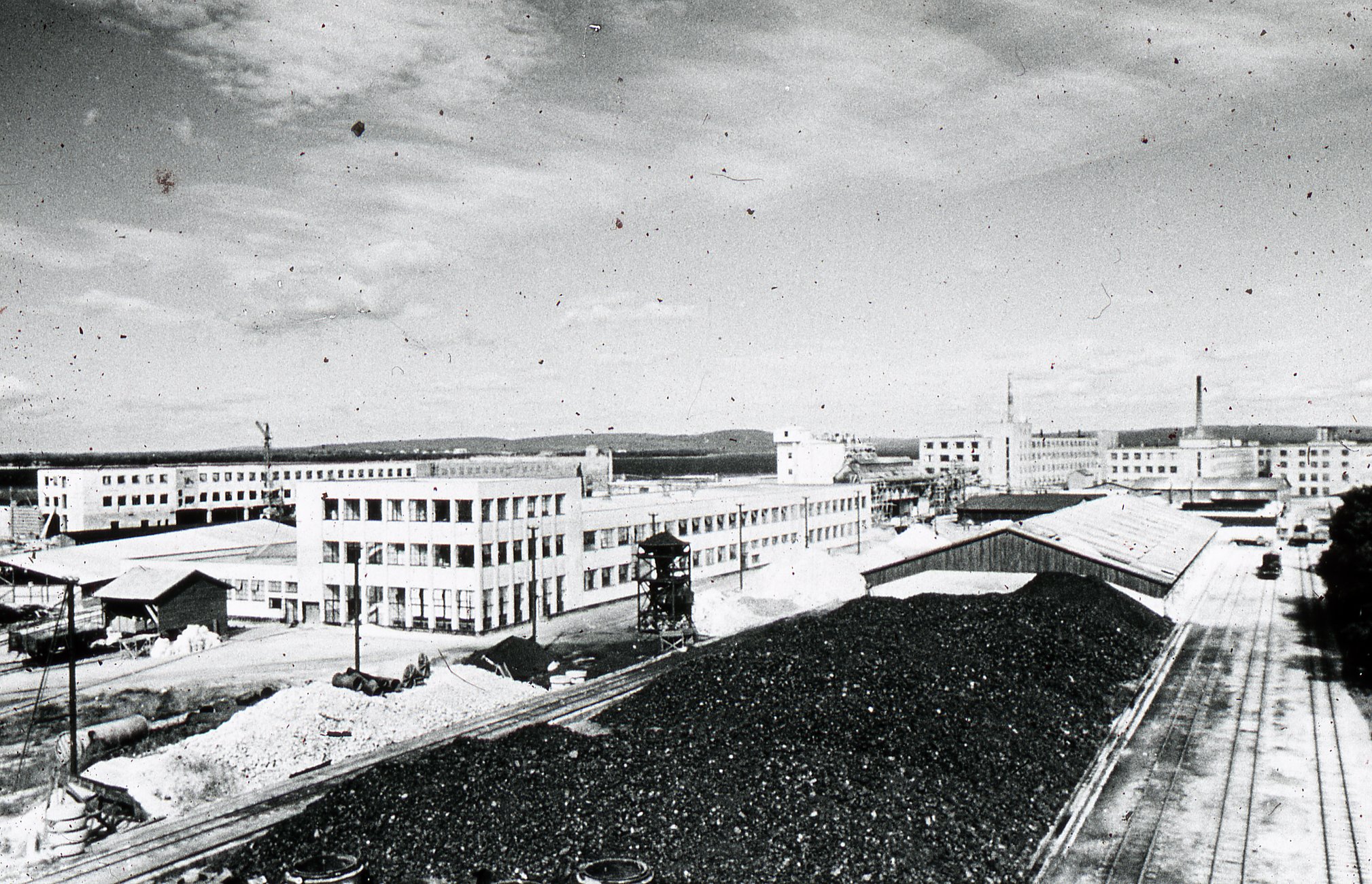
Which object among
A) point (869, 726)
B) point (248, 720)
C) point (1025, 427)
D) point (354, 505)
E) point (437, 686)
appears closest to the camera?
point (869, 726)

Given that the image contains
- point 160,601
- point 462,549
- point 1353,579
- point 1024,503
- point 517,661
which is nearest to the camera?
point 1353,579

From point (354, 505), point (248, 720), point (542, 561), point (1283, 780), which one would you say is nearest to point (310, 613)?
Result: point (354, 505)

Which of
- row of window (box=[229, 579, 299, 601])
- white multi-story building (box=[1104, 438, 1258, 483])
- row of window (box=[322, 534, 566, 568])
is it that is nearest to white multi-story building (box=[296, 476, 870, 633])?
row of window (box=[322, 534, 566, 568])

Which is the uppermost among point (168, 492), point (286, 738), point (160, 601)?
point (168, 492)

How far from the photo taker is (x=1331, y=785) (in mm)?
24828

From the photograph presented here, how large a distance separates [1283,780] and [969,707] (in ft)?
27.2

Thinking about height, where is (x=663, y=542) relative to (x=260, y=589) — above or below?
above

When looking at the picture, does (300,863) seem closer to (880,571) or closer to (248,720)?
(248,720)

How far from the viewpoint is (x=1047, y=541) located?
55.1m

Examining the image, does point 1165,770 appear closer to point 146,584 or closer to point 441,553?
point 441,553

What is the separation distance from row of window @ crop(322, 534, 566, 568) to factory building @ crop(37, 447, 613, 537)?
34.8 m

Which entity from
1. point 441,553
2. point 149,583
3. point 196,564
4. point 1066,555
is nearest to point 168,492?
point 196,564

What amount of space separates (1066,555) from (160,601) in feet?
163

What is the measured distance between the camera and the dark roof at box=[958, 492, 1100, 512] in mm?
106188
